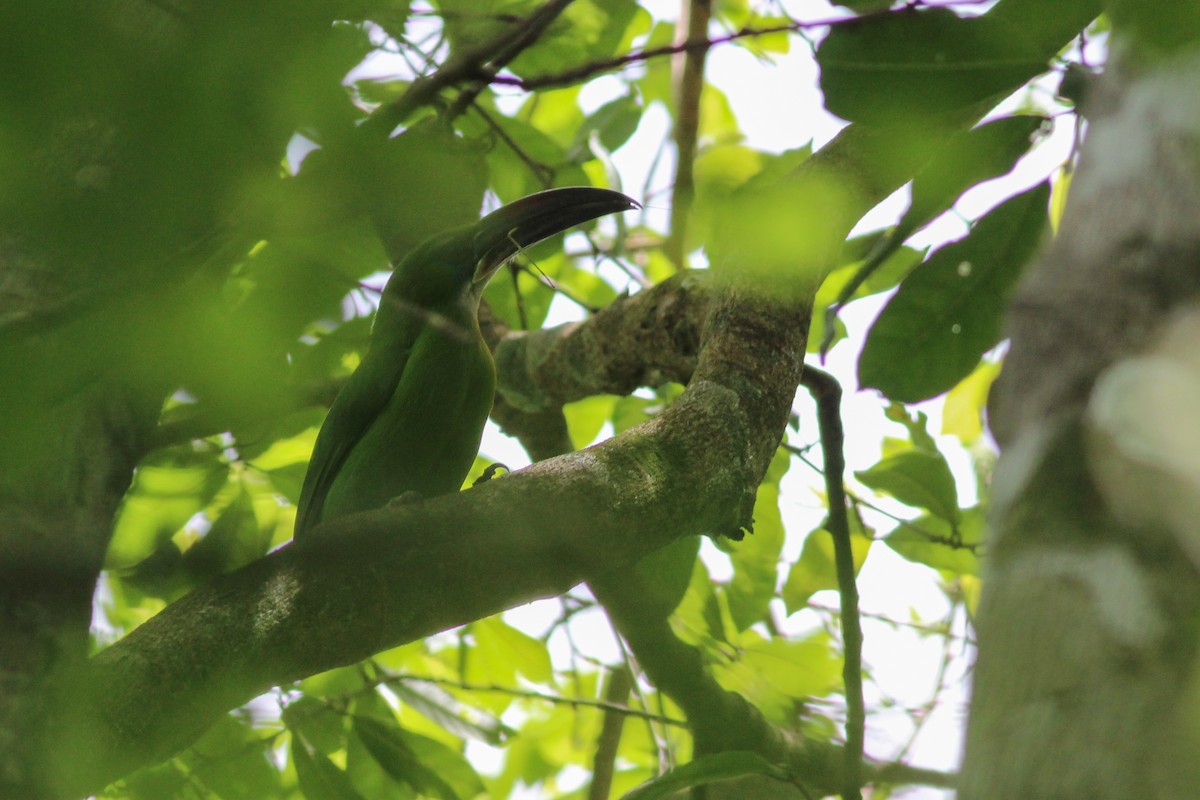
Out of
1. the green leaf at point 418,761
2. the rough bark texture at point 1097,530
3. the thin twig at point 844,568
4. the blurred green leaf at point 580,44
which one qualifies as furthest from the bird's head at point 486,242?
the rough bark texture at point 1097,530

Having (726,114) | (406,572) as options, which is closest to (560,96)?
(726,114)

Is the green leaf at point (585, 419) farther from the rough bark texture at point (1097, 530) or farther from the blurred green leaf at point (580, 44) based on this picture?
the rough bark texture at point (1097, 530)

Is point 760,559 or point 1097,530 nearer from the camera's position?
point 1097,530

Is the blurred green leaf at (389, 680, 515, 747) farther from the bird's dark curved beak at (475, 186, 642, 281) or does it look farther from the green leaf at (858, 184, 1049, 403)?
the green leaf at (858, 184, 1049, 403)

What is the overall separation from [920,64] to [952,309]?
93 cm

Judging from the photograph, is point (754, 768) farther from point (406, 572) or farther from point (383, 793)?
point (383, 793)

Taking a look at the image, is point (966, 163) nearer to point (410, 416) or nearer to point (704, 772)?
point (704, 772)

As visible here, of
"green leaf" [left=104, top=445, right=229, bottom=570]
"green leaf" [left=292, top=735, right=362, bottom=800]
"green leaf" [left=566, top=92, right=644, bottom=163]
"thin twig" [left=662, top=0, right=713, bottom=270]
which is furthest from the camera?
"thin twig" [left=662, top=0, right=713, bottom=270]

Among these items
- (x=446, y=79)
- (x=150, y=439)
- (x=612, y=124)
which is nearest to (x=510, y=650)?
(x=612, y=124)

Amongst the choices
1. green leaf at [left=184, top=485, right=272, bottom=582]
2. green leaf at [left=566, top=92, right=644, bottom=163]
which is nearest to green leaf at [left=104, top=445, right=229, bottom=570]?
Answer: green leaf at [left=184, top=485, right=272, bottom=582]

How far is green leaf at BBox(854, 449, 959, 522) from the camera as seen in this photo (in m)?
2.64

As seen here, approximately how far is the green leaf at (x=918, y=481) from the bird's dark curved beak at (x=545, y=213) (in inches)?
35.8

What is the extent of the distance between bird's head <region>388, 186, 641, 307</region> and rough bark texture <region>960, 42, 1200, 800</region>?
1.85 metres

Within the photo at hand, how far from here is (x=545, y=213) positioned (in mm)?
2672
